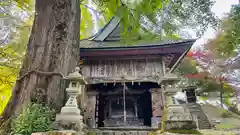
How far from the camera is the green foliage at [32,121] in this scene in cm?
318

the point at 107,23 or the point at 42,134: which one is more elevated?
the point at 107,23

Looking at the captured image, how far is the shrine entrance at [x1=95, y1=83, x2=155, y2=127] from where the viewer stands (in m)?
8.38

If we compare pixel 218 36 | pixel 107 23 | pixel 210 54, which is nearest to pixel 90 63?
pixel 107 23

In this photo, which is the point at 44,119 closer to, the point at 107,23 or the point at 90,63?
the point at 90,63

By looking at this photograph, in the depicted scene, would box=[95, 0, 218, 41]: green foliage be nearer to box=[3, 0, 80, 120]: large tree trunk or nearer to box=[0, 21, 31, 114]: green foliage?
box=[3, 0, 80, 120]: large tree trunk

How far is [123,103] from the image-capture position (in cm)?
862

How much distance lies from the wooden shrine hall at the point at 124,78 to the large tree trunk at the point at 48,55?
2.83 meters

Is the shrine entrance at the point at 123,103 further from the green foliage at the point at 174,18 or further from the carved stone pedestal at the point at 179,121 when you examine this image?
the carved stone pedestal at the point at 179,121

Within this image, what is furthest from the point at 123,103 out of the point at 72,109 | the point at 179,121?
the point at 179,121

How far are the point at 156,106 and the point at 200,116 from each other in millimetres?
2572

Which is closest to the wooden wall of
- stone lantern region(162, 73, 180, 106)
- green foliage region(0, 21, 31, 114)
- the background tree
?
the background tree

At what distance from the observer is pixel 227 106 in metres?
16.9

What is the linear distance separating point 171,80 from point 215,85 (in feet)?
40.6

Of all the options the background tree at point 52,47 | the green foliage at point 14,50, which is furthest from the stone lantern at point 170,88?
the green foliage at point 14,50
